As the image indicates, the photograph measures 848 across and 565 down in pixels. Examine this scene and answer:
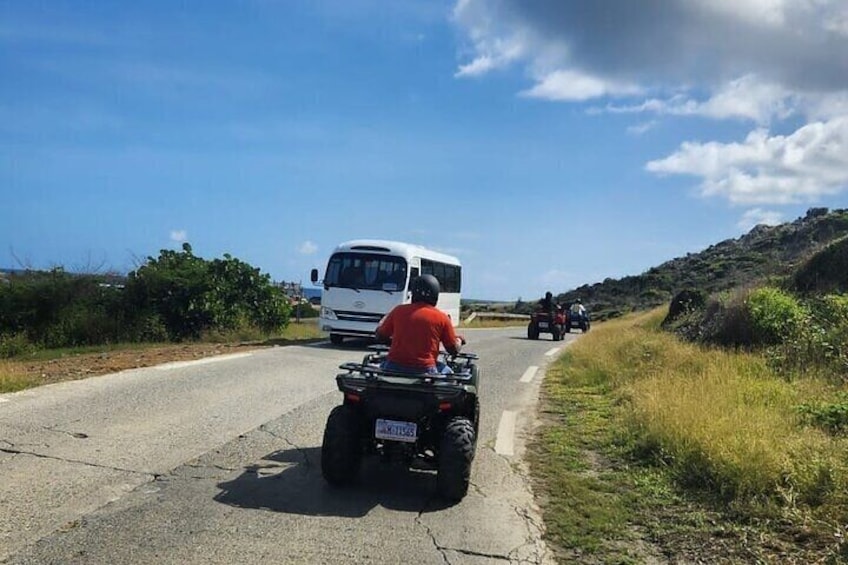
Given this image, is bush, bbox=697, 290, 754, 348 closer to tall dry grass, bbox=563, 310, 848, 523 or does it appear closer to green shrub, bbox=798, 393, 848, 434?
tall dry grass, bbox=563, 310, 848, 523

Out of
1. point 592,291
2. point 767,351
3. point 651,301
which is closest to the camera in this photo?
point 767,351

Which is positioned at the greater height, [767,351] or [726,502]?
[767,351]

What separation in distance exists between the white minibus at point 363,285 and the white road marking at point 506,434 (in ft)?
29.7

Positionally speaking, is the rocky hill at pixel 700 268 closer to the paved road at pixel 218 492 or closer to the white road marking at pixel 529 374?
the white road marking at pixel 529 374

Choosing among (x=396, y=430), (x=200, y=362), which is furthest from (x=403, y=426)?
(x=200, y=362)

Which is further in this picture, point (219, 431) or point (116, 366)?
point (116, 366)

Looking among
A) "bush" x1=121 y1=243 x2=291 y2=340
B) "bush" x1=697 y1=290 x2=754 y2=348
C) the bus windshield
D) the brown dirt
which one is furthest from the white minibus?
"bush" x1=697 y1=290 x2=754 y2=348

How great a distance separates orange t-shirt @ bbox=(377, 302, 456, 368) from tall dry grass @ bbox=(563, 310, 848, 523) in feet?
8.06

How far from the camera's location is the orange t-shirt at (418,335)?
697 cm

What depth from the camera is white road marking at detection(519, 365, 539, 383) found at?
15.1m

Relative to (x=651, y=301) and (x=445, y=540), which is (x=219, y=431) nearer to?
(x=445, y=540)

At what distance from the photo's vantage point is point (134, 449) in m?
7.31

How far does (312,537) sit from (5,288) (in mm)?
19264

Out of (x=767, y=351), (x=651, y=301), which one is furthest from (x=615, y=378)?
(x=651, y=301)
